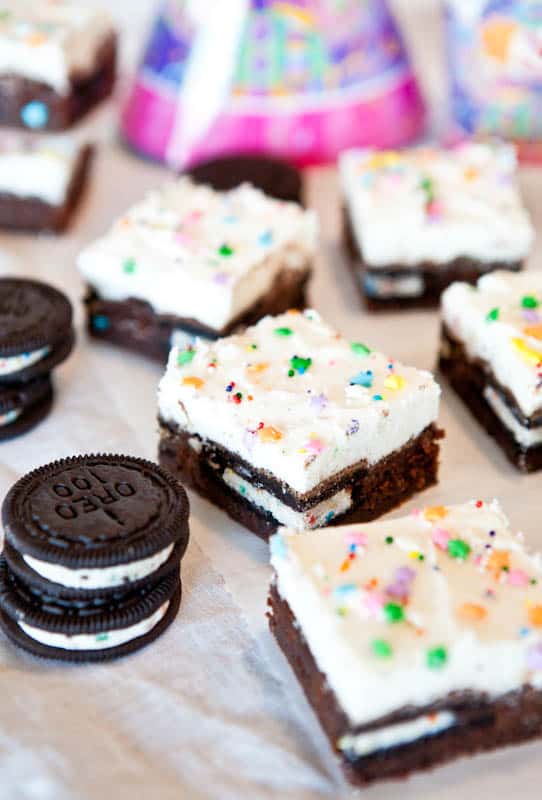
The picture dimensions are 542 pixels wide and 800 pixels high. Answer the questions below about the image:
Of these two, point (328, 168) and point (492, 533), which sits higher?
point (492, 533)

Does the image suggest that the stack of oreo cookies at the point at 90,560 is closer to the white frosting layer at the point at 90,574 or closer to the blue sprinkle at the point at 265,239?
the white frosting layer at the point at 90,574

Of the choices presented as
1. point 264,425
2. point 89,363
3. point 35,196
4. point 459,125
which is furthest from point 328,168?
point 264,425

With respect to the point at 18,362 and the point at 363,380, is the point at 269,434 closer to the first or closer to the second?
the point at 363,380

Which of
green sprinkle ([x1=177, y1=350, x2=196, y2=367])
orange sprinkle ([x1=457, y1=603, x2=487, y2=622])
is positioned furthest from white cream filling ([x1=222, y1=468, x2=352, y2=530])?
orange sprinkle ([x1=457, y1=603, x2=487, y2=622])

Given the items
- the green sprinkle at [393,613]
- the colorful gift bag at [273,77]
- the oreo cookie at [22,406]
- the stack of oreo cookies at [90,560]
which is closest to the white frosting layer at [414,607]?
the green sprinkle at [393,613]

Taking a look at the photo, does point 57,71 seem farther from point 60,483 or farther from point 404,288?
point 60,483

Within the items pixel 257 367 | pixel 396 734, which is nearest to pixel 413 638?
pixel 396 734
